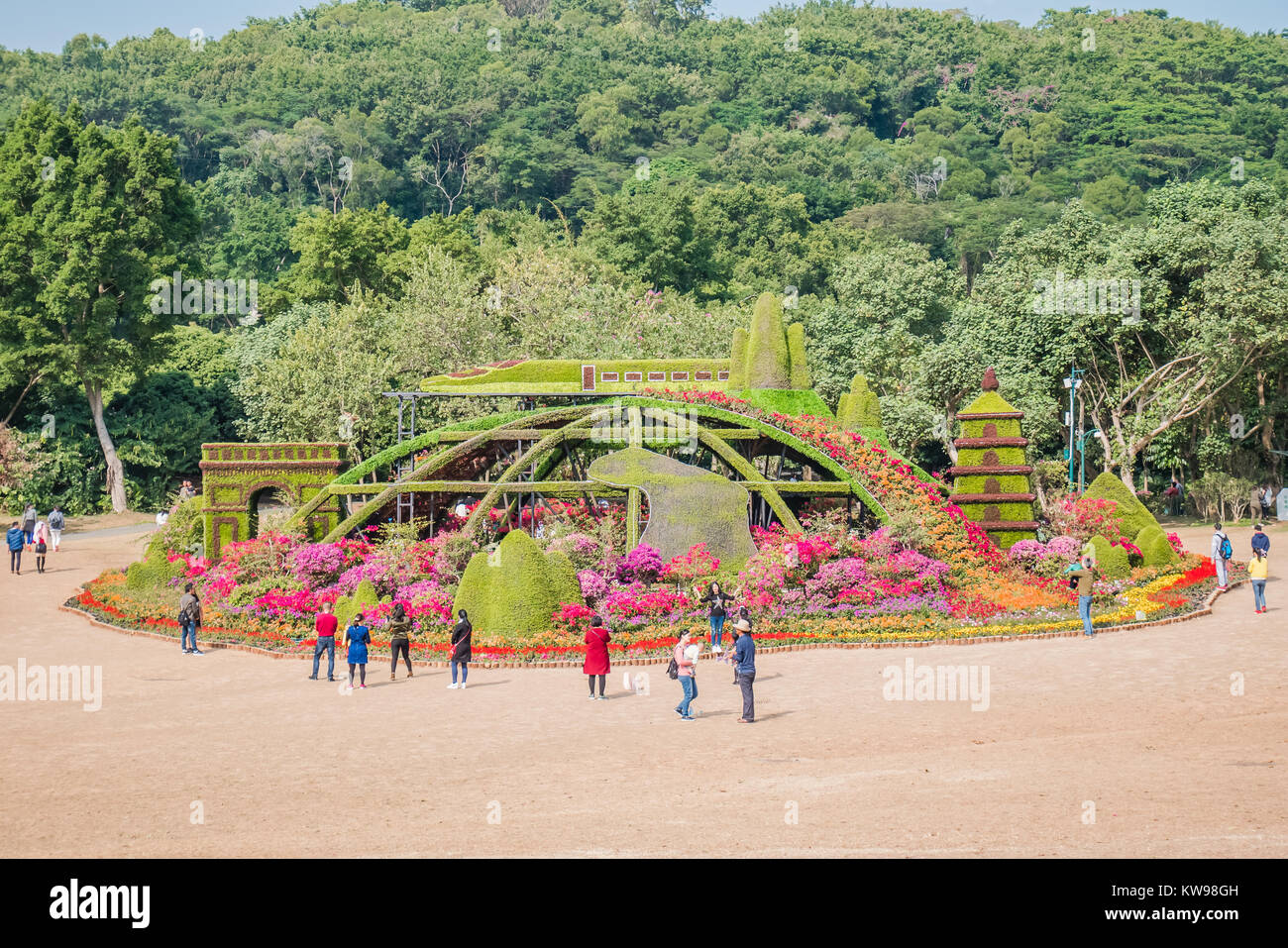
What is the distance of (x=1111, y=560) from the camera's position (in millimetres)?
30641

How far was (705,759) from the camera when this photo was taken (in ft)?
53.0

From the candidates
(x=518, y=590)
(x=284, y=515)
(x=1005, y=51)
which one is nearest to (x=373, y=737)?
(x=518, y=590)

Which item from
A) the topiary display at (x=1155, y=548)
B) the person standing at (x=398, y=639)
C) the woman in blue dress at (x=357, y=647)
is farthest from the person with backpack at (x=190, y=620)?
the topiary display at (x=1155, y=548)

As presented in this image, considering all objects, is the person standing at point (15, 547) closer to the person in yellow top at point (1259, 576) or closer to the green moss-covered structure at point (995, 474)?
the green moss-covered structure at point (995, 474)

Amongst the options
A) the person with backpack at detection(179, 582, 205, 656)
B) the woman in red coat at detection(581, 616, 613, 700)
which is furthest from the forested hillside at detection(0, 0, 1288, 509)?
the woman in red coat at detection(581, 616, 613, 700)

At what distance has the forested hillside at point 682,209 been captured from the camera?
5125 centimetres

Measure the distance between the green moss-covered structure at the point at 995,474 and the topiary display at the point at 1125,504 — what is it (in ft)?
8.79

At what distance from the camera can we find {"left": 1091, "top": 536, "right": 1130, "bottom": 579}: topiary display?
3047cm

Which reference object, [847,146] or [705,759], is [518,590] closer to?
[705,759]

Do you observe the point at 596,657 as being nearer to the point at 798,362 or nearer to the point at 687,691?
the point at 687,691

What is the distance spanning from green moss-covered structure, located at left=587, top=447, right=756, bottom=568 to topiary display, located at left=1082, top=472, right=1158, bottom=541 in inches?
415

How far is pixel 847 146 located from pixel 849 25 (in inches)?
1773

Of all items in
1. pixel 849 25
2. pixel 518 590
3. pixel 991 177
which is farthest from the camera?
pixel 849 25

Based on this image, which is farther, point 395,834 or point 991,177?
point 991,177
